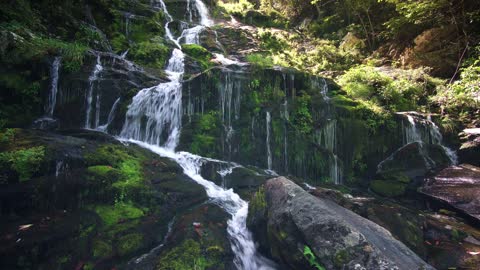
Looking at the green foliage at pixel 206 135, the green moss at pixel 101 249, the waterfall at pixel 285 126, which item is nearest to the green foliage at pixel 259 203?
the green moss at pixel 101 249

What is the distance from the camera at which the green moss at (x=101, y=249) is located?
14.2 feet

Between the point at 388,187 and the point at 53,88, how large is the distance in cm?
1023

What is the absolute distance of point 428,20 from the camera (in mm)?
12891

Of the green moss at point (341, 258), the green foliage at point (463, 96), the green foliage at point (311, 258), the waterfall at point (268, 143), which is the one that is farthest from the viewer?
the green foliage at point (463, 96)

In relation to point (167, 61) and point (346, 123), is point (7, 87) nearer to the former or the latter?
point (167, 61)

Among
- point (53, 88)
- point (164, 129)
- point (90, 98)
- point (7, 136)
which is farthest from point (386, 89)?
point (7, 136)

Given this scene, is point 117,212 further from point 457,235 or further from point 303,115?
point 457,235

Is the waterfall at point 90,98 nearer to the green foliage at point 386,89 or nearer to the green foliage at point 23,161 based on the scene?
the green foliage at point 23,161

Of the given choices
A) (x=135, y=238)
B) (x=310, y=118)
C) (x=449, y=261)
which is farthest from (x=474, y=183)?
(x=135, y=238)

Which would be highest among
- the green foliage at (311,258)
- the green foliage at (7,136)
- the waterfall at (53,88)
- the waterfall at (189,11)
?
the waterfall at (189,11)

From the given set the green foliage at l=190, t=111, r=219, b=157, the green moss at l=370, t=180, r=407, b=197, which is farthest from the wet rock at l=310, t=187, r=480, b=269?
the green foliage at l=190, t=111, r=219, b=157

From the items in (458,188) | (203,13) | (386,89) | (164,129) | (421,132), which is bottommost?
(458,188)

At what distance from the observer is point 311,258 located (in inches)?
152

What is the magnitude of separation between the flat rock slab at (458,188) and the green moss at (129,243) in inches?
278
